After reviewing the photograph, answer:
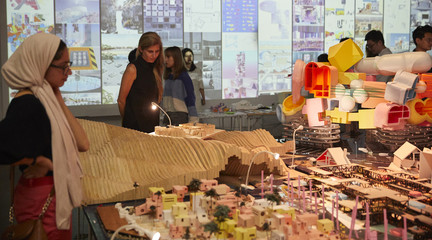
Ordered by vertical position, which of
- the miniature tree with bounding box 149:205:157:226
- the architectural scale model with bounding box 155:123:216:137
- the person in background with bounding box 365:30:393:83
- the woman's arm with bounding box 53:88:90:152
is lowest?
the miniature tree with bounding box 149:205:157:226

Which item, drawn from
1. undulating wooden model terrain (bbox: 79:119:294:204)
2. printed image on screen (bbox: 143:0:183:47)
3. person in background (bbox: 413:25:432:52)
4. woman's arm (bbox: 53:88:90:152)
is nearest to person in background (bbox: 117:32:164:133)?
undulating wooden model terrain (bbox: 79:119:294:204)

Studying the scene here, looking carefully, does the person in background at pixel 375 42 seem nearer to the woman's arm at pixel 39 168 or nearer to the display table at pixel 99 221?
the display table at pixel 99 221

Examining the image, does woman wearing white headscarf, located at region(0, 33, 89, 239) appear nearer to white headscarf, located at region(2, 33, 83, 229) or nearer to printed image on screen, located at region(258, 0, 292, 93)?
white headscarf, located at region(2, 33, 83, 229)

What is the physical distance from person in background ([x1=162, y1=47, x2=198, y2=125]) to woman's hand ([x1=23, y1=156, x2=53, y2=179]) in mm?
3313

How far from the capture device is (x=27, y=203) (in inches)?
90.6

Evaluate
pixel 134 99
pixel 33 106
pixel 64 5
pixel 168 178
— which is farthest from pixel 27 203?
pixel 64 5

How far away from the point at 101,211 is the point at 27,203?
1.56ft

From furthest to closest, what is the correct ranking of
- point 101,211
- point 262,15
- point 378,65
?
point 262,15 < point 378,65 < point 101,211

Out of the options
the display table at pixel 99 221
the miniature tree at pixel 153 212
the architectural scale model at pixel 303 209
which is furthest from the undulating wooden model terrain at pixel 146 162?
the miniature tree at pixel 153 212

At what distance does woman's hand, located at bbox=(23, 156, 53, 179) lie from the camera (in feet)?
7.43

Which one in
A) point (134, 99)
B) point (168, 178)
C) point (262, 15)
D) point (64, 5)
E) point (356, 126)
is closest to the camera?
point (168, 178)

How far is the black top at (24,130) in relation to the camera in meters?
2.14

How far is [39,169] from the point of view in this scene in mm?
2289

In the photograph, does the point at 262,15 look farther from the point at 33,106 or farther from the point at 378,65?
the point at 33,106
